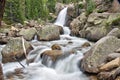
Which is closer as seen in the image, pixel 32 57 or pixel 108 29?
pixel 32 57

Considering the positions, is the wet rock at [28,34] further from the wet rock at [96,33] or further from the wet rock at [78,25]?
the wet rock at [96,33]

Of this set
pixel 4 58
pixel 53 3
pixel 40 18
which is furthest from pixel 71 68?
pixel 53 3

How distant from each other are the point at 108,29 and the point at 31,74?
12585 mm

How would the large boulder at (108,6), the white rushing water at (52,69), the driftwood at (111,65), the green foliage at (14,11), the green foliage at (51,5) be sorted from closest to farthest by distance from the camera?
the driftwood at (111,65) < the white rushing water at (52,69) < the large boulder at (108,6) < the green foliage at (14,11) < the green foliage at (51,5)

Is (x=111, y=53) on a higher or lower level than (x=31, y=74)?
higher

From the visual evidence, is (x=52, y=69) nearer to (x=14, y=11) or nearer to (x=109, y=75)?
(x=109, y=75)

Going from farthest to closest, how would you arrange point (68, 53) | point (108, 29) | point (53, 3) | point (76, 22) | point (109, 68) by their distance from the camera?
point (53, 3), point (76, 22), point (108, 29), point (68, 53), point (109, 68)

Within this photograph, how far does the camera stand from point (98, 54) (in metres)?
15.5

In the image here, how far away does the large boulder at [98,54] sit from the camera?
1509 centimetres

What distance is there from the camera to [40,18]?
194ft

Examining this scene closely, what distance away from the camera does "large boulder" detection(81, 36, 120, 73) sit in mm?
15095

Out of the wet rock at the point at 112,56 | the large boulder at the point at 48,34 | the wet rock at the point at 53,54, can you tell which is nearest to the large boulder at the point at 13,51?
the wet rock at the point at 53,54

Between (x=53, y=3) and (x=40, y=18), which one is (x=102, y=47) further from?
(x=53, y=3)

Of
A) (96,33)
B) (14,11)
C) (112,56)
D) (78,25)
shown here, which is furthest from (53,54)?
(14,11)
